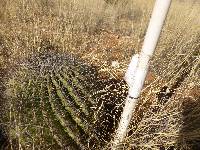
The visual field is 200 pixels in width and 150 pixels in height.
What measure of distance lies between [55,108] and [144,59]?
2.79 ft

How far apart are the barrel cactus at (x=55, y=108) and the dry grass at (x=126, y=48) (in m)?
0.23

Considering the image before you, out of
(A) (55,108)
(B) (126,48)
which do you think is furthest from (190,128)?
(B) (126,48)

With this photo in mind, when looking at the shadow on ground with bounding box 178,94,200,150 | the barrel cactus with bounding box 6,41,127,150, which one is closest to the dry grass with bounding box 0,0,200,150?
the shadow on ground with bounding box 178,94,200,150

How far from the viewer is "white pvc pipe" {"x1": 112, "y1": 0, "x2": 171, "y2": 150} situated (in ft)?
6.59

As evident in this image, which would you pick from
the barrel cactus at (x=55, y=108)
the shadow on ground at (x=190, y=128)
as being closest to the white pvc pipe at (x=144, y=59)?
the barrel cactus at (x=55, y=108)

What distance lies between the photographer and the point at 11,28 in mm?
4816

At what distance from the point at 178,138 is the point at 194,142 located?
0.34m

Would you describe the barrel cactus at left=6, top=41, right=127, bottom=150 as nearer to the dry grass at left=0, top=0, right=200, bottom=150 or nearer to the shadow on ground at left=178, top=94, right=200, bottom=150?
the dry grass at left=0, top=0, right=200, bottom=150

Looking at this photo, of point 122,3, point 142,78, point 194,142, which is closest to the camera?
point 142,78

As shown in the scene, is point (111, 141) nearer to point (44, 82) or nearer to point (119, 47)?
point (44, 82)

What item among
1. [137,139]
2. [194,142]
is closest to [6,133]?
[137,139]

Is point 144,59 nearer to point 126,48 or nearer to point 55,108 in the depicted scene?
point 55,108

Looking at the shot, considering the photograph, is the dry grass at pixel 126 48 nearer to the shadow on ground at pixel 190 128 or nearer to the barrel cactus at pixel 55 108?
the shadow on ground at pixel 190 128

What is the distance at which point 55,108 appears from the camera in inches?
105
